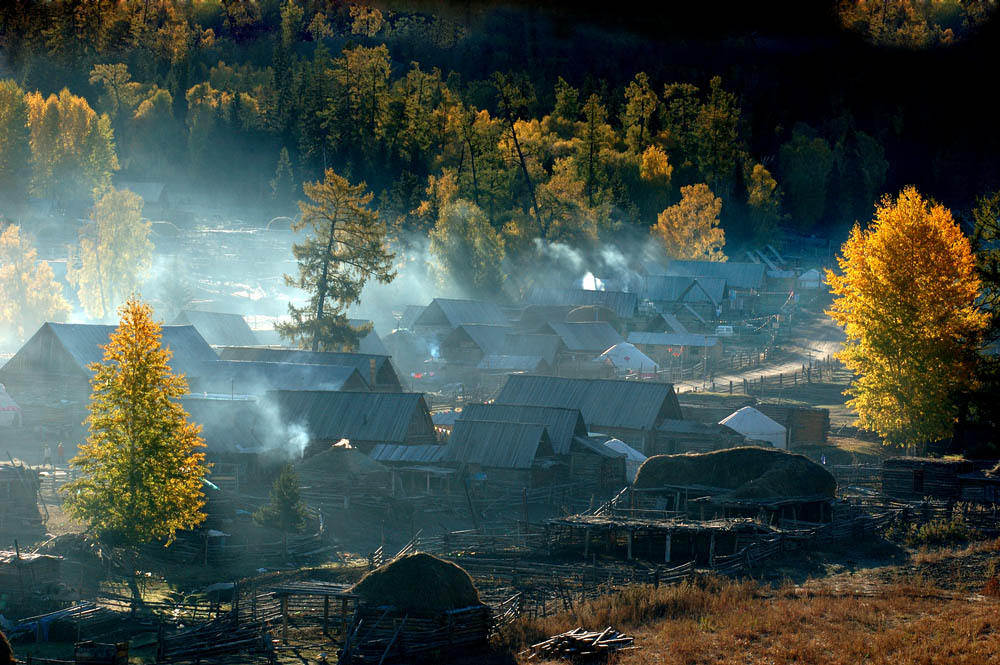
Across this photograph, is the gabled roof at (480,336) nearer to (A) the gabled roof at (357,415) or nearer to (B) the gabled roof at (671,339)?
(B) the gabled roof at (671,339)

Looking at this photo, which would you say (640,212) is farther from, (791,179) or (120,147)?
(120,147)

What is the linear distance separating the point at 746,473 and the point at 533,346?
107ft

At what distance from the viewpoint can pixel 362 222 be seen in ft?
235

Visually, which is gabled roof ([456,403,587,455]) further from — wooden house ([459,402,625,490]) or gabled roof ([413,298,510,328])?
gabled roof ([413,298,510,328])

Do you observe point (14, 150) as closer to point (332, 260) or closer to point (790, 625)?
point (332, 260)

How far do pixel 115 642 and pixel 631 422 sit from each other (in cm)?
2954

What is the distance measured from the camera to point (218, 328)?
7769 cm

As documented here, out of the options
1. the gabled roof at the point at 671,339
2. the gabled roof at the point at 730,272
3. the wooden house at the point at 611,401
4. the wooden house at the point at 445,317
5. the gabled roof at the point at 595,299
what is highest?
the gabled roof at the point at 730,272

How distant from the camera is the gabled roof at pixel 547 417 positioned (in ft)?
158

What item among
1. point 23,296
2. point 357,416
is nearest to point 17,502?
point 357,416

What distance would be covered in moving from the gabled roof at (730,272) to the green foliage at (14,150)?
64582 mm

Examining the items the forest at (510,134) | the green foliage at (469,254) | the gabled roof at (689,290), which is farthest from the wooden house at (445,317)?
the forest at (510,134)

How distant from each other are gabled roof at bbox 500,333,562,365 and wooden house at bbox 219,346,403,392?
1299cm

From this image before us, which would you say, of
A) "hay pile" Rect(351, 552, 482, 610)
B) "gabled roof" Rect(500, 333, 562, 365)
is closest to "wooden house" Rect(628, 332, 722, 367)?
"gabled roof" Rect(500, 333, 562, 365)
